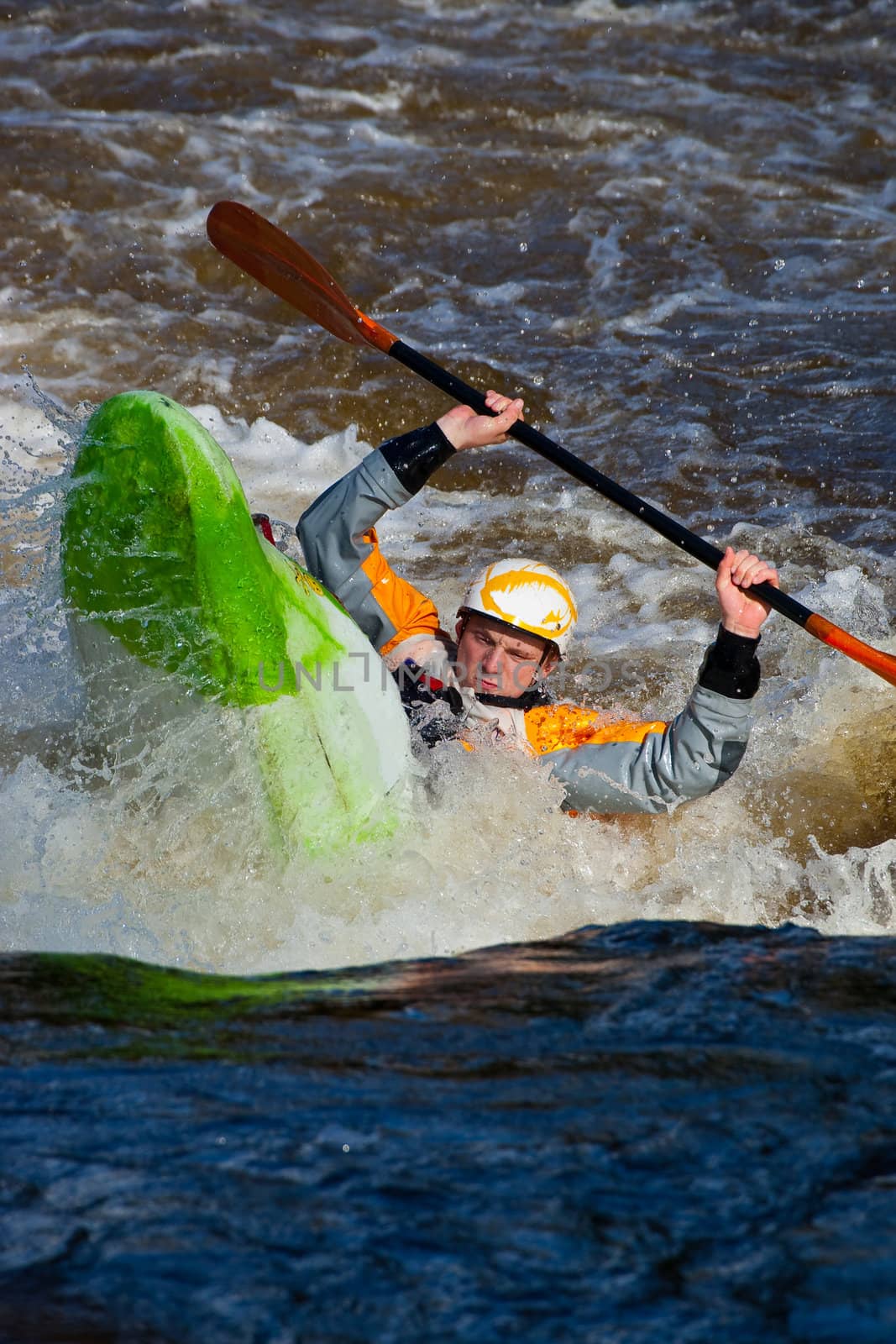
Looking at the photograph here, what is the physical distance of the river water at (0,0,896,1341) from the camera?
1.87 m

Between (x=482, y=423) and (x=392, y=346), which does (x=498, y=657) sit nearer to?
(x=482, y=423)

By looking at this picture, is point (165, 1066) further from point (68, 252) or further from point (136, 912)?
point (68, 252)

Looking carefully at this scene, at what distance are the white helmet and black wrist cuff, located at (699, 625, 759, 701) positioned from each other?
18.8 inches

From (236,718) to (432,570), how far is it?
289 cm

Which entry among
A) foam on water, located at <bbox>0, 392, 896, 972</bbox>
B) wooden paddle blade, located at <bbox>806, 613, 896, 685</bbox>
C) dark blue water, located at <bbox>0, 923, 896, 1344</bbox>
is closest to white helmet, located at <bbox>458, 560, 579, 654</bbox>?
foam on water, located at <bbox>0, 392, 896, 972</bbox>

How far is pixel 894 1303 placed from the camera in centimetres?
173

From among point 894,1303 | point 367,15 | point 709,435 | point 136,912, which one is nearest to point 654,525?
point 136,912

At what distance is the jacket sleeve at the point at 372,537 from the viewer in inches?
167

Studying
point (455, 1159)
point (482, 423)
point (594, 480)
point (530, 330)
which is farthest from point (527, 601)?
point (530, 330)

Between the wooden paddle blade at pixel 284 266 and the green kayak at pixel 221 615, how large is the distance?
4.50 feet

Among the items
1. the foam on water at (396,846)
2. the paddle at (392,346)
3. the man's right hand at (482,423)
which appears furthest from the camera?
the man's right hand at (482,423)

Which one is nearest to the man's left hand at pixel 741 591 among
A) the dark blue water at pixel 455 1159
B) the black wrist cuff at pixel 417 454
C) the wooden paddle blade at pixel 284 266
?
the black wrist cuff at pixel 417 454

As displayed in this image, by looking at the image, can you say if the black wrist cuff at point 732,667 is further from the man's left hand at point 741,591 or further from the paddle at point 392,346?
the paddle at point 392,346

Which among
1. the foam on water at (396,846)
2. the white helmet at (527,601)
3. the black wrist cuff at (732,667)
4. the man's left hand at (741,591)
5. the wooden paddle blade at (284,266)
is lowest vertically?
the foam on water at (396,846)
